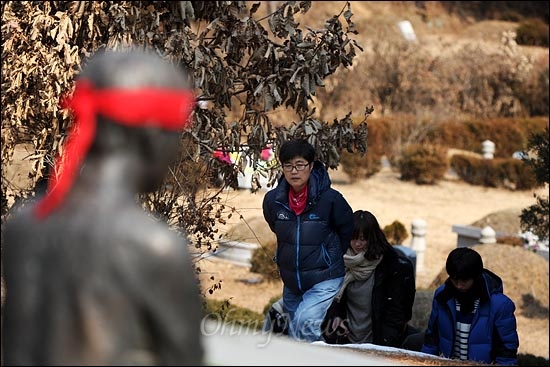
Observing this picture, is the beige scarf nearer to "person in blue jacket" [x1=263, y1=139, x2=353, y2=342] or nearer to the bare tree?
"person in blue jacket" [x1=263, y1=139, x2=353, y2=342]

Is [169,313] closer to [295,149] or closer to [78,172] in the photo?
[78,172]

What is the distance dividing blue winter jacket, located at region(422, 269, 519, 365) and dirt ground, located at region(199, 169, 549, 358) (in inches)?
58.6

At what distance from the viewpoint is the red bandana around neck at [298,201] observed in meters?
5.49

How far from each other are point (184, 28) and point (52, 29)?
0.81m

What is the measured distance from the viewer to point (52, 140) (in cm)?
586

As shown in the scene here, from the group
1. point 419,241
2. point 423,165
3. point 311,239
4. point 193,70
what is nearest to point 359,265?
point 311,239

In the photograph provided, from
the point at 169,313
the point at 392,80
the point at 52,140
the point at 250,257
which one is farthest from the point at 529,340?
the point at 392,80

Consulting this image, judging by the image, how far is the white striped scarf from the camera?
5.36m

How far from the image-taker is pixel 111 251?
192cm

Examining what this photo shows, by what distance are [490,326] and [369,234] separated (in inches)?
40.9

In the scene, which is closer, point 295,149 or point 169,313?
point 169,313

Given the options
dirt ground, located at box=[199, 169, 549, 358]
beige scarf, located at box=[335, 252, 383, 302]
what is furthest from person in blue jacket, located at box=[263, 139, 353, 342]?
dirt ground, located at box=[199, 169, 549, 358]

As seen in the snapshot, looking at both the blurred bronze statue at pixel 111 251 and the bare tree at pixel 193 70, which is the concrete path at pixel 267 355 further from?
the bare tree at pixel 193 70

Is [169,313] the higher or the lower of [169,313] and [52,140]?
the higher
